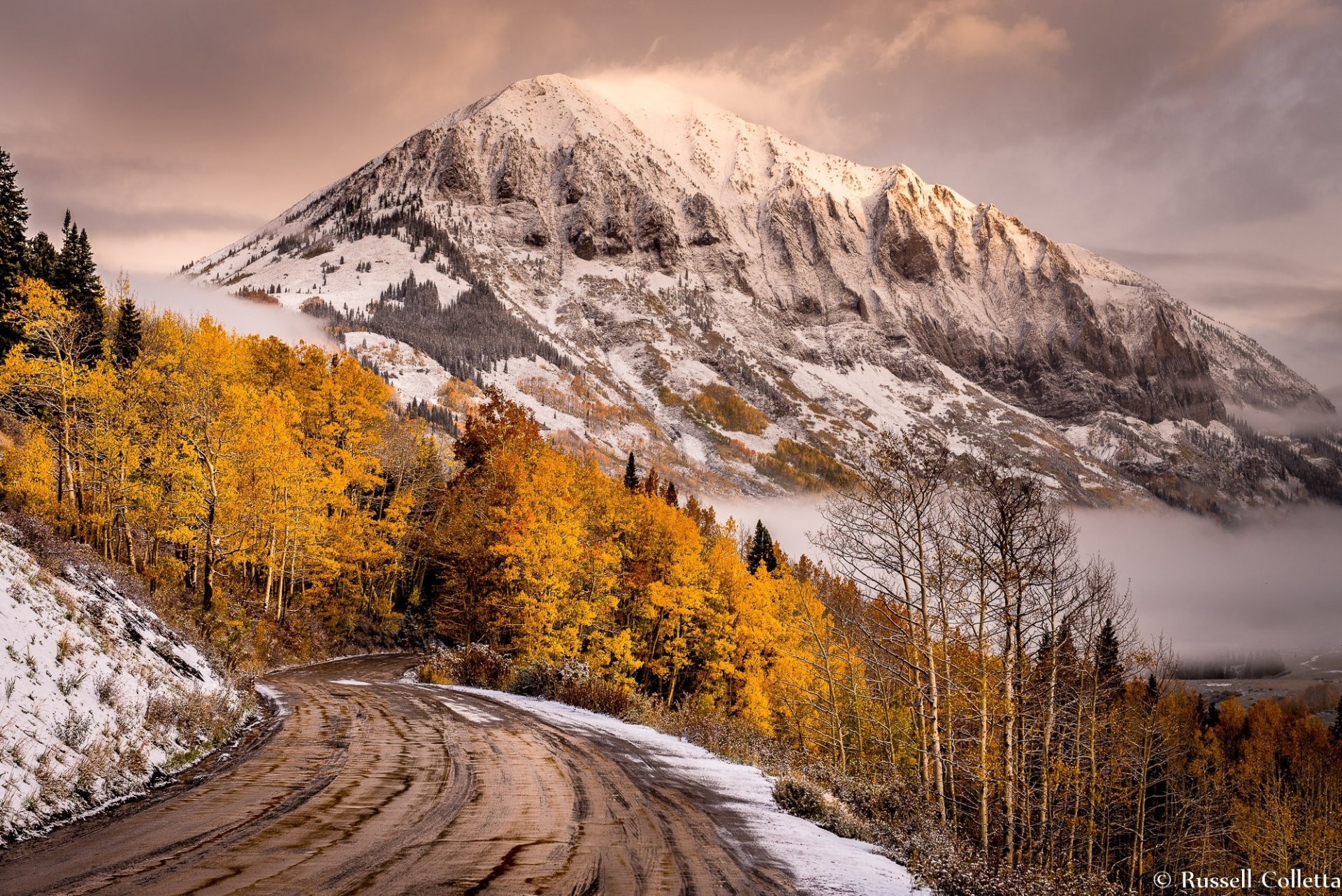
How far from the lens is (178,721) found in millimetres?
10000

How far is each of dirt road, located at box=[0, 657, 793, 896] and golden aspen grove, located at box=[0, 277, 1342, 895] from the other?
2.40m

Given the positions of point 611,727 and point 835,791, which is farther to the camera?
point 611,727

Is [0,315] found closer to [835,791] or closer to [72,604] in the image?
[72,604]

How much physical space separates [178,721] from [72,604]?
2887 millimetres

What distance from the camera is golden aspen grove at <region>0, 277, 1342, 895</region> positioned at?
648 inches

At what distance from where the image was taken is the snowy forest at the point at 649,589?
54.1 ft

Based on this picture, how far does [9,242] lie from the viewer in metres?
34.6

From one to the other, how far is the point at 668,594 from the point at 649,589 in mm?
1277

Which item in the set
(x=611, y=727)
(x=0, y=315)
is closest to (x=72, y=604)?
(x=611, y=727)

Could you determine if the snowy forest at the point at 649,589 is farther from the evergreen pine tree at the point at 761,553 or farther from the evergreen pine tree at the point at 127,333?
the evergreen pine tree at the point at 761,553

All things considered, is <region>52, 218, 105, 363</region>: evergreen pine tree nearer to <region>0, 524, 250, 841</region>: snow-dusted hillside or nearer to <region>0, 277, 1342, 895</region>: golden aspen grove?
<region>0, 277, 1342, 895</region>: golden aspen grove

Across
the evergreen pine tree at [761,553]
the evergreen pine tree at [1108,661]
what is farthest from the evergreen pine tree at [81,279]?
the evergreen pine tree at [761,553]

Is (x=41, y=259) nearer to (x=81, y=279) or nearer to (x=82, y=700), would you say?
(x=81, y=279)

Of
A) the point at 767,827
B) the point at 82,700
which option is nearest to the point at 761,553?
the point at 767,827
